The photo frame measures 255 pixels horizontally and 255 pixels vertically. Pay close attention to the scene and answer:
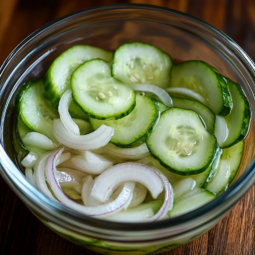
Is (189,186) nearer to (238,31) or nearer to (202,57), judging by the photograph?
(202,57)

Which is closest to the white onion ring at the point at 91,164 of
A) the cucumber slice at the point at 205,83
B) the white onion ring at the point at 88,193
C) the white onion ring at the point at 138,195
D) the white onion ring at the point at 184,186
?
the white onion ring at the point at 88,193

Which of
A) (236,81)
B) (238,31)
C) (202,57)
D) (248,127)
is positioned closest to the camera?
(248,127)

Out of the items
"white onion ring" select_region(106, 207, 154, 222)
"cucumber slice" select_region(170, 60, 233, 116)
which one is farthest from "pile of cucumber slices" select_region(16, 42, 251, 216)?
"white onion ring" select_region(106, 207, 154, 222)

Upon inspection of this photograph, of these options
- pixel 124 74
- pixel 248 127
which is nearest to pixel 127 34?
pixel 124 74

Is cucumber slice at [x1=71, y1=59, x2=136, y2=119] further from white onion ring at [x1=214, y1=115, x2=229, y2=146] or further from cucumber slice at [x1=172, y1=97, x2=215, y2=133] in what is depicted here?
white onion ring at [x1=214, y1=115, x2=229, y2=146]

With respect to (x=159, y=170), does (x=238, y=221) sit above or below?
below

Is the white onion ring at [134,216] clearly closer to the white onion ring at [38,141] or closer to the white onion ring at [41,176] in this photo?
the white onion ring at [41,176]

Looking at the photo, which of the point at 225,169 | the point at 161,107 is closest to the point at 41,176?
the point at 161,107
